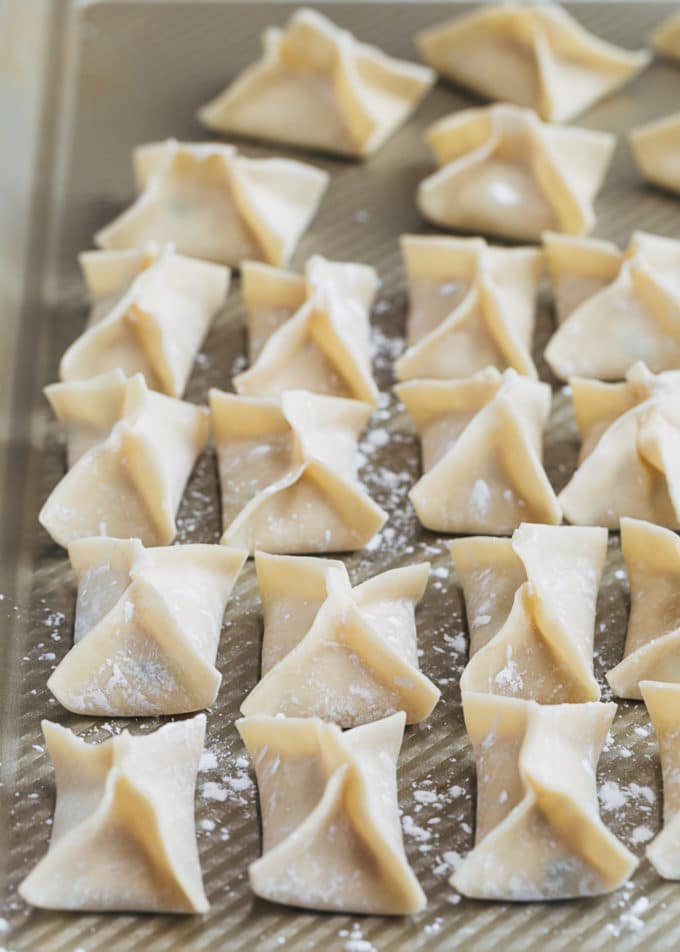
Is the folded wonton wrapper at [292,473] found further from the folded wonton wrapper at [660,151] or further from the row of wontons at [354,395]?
the folded wonton wrapper at [660,151]

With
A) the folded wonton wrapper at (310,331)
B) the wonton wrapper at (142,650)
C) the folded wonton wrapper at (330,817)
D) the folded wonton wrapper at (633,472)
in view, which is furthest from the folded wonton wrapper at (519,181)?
the folded wonton wrapper at (330,817)

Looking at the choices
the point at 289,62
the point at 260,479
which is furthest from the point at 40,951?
the point at 289,62

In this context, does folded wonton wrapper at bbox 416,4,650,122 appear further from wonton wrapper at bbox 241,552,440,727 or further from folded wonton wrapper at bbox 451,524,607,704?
wonton wrapper at bbox 241,552,440,727

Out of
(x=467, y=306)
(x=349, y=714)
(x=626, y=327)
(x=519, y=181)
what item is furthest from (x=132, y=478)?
(x=519, y=181)

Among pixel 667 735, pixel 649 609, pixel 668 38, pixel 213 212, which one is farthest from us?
pixel 668 38

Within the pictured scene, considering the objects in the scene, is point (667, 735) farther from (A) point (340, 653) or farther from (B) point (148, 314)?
(B) point (148, 314)

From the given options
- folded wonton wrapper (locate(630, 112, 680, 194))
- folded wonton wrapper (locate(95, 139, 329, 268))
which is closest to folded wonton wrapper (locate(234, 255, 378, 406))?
folded wonton wrapper (locate(95, 139, 329, 268))
